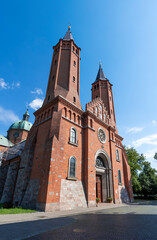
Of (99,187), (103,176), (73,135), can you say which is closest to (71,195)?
(73,135)

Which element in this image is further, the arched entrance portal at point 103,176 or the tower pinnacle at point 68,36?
the tower pinnacle at point 68,36

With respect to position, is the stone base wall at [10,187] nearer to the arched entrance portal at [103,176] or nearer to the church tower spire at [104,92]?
the arched entrance portal at [103,176]

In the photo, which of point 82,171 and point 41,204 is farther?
point 82,171

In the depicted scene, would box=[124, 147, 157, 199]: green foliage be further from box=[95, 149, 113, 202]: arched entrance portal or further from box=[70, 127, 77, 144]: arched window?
box=[70, 127, 77, 144]: arched window

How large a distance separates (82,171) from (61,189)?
4082mm

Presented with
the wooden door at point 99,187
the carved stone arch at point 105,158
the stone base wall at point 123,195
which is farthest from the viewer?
the stone base wall at point 123,195

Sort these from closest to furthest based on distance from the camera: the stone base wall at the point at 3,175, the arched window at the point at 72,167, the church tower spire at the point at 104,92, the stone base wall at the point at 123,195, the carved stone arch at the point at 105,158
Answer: the arched window at the point at 72,167, the carved stone arch at the point at 105,158, the stone base wall at the point at 123,195, the stone base wall at the point at 3,175, the church tower spire at the point at 104,92

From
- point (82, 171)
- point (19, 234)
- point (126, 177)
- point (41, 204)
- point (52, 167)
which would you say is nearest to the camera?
point (19, 234)

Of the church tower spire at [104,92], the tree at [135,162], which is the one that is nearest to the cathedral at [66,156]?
the church tower spire at [104,92]

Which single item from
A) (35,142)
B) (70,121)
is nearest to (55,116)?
(70,121)

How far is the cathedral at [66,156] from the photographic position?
1293 cm

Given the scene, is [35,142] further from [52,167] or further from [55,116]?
[52,167]

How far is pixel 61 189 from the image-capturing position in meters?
13.2

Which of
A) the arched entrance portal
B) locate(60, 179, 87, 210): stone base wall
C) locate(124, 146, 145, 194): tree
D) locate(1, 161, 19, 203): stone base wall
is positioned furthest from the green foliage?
locate(1, 161, 19, 203): stone base wall
